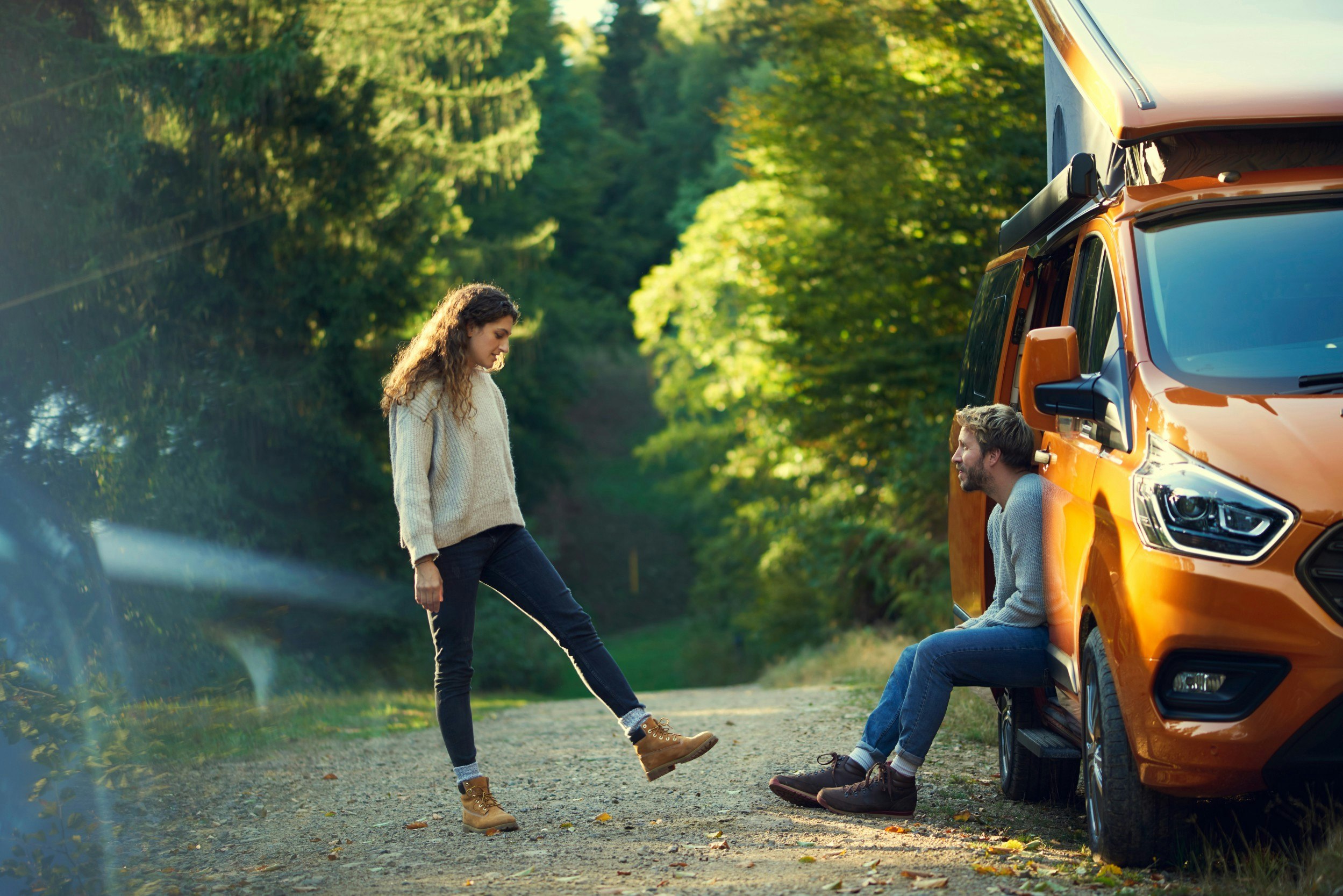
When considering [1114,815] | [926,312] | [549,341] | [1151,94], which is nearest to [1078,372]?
[1151,94]

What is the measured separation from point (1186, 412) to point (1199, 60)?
1.83 m

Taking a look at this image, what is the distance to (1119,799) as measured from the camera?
4.08m

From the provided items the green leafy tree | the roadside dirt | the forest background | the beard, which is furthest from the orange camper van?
the green leafy tree

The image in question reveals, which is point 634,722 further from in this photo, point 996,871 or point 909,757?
point 996,871

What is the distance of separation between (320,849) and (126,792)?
67.1 inches

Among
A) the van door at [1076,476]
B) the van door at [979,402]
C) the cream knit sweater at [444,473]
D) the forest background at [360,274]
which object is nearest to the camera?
the van door at [1076,476]

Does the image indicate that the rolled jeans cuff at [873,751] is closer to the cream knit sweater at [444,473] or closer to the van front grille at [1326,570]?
the cream knit sweater at [444,473]

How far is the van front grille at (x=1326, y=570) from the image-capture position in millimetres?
3498

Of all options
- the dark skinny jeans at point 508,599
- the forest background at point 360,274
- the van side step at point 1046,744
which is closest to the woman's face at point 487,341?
the dark skinny jeans at point 508,599

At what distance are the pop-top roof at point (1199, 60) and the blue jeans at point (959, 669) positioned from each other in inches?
76.2

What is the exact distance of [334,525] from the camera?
63.3 ft

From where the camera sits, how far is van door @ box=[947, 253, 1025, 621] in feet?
20.6


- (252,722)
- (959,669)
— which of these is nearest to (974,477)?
(959,669)

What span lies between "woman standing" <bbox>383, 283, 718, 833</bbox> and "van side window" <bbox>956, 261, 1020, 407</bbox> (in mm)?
2495
